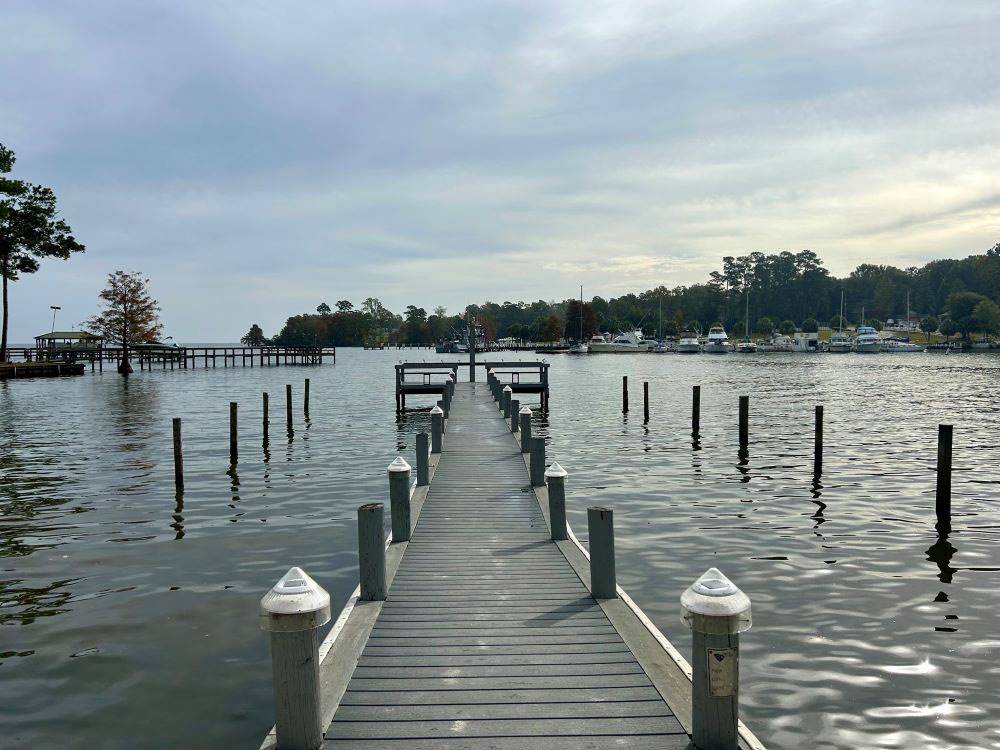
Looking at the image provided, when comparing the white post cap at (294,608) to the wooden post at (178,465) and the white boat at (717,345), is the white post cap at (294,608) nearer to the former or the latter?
the wooden post at (178,465)

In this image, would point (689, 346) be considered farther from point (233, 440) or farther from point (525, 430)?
point (525, 430)

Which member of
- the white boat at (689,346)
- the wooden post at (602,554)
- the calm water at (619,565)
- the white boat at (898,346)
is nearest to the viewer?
the calm water at (619,565)

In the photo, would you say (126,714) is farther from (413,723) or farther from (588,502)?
(588,502)

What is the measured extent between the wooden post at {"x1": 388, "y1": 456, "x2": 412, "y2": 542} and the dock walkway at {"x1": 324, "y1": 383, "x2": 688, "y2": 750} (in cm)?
27

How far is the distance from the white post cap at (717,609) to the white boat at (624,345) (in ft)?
555

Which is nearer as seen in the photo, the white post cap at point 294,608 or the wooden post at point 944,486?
the white post cap at point 294,608

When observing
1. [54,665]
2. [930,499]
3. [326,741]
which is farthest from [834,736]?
[930,499]

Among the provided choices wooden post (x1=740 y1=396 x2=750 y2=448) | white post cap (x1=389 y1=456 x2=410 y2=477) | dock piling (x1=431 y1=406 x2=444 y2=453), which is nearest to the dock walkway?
white post cap (x1=389 y1=456 x2=410 y2=477)

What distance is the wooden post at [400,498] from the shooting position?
10.6 m

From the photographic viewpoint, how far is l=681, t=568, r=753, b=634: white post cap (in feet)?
15.3

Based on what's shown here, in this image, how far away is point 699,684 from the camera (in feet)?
16.6

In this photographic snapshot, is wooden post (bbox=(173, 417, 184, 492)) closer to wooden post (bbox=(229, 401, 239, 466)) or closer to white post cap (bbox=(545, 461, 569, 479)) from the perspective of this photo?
wooden post (bbox=(229, 401, 239, 466))

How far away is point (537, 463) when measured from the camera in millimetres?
15547

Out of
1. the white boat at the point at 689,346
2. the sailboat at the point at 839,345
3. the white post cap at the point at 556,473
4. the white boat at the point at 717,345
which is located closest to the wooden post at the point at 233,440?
the white post cap at the point at 556,473
